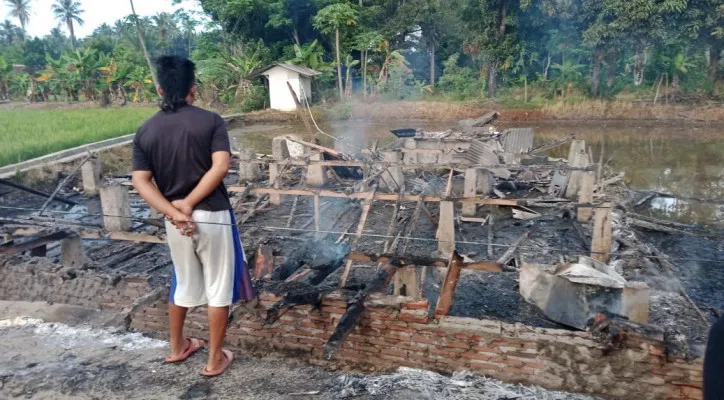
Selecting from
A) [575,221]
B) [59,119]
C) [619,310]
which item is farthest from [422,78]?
[619,310]

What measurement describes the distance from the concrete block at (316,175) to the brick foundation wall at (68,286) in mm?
6346

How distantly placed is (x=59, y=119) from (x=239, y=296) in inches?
795

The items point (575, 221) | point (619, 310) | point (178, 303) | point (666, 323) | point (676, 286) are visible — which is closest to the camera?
point (178, 303)

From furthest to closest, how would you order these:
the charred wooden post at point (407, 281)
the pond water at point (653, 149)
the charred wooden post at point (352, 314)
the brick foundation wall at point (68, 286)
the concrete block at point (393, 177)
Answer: the pond water at point (653, 149), the concrete block at point (393, 177), the brick foundation wall at point (68, 286), the charred wooden post at point (407, 281), the charred wooden post at point (352, 314)

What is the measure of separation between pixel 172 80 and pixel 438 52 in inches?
1257

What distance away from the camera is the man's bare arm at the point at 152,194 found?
9.89ft

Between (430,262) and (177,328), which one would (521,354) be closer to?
(430,262)

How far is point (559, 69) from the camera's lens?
2931cm

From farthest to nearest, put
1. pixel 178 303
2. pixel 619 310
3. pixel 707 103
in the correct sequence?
pixel 707 103, pixel 619 310, pixel 178 303

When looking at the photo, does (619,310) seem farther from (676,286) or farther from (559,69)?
(559,69)

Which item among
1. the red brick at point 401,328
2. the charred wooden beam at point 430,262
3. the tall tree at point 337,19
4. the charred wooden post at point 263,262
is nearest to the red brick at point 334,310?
the red brick at point 401,328

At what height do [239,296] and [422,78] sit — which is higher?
[422,78]

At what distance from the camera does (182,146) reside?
302 cm

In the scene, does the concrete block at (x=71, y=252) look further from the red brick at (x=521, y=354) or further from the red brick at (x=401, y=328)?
the red brick at (x=521, y=354)
